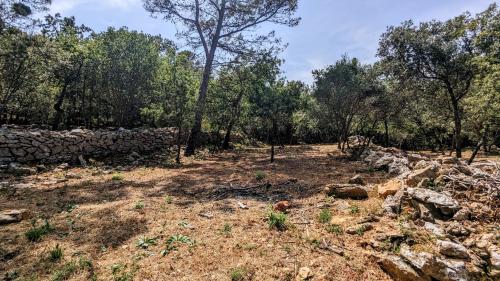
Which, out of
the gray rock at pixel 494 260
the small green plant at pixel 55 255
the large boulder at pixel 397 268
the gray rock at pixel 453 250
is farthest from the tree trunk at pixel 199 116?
the gray rock at pixel 494 260

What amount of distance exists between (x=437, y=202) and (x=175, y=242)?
5198 mm

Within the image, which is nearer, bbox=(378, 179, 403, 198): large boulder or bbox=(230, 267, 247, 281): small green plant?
bbox=(230, 267, 247, 281): small green plant

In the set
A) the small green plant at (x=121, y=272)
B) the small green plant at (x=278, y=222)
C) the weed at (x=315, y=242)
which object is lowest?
the small green plant at (x=121, y=272)

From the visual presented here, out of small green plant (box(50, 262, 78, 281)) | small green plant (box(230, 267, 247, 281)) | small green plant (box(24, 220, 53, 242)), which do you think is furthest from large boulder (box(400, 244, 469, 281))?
small green plant (box(24, 220, 53, 242))

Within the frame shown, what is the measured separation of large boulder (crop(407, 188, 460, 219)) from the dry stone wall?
43.3 feet

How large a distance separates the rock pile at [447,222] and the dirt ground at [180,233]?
1.24 feet

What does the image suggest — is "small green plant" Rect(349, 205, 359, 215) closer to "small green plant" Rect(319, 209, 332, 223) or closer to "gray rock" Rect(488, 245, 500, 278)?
"small green plant" Rect(319, 209, 332, 223)

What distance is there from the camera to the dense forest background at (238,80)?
13.2 meters

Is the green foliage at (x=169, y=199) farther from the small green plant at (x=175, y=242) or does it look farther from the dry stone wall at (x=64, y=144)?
the dry stone wall at (x=64, y=144)

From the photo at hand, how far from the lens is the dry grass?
4391 mm

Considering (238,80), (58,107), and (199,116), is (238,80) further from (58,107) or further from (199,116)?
(58,107)

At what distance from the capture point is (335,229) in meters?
5.48

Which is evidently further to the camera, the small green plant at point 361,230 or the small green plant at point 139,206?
the small green plant at point 139,206

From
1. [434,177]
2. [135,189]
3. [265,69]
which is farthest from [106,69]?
[434,177]
